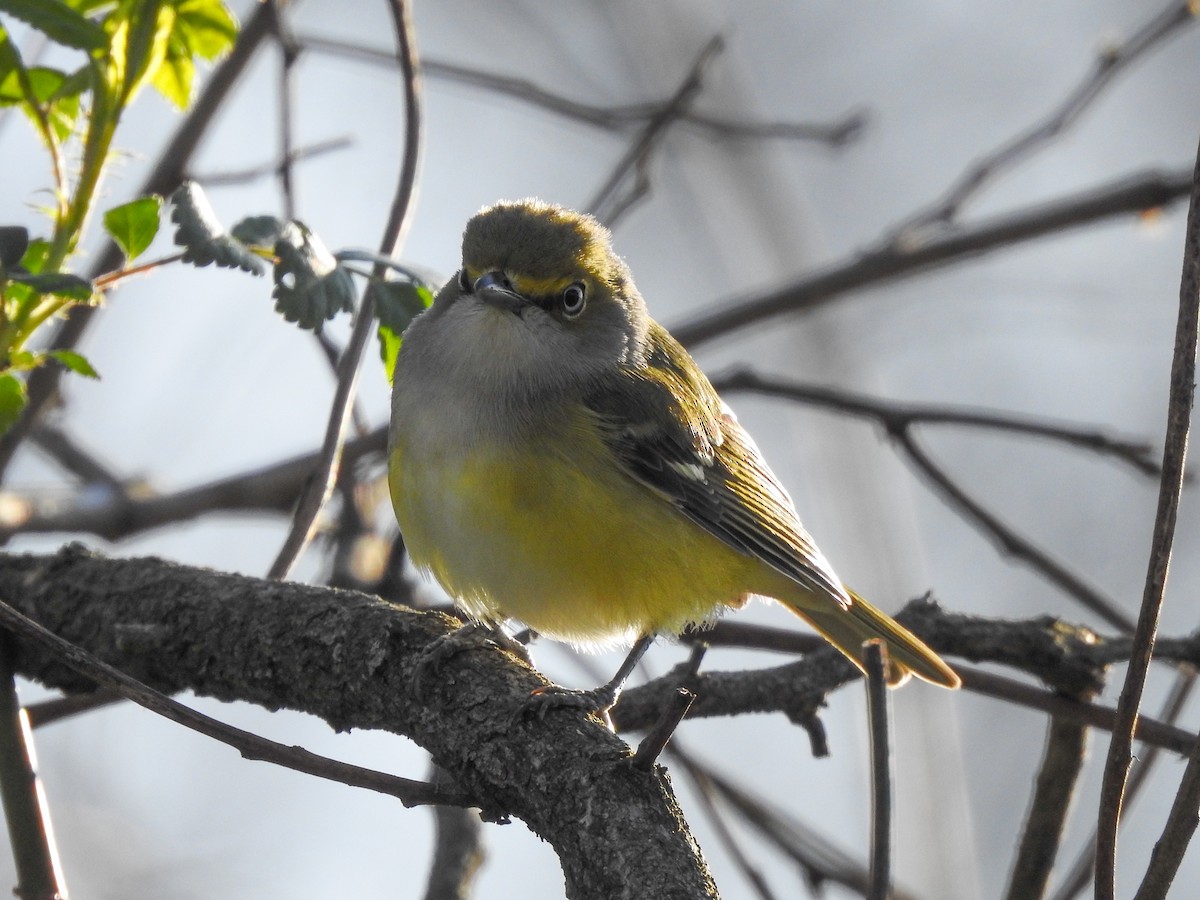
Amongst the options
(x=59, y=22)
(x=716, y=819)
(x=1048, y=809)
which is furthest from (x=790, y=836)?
(x=59, y=22)

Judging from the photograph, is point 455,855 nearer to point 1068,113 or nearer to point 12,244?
point 12,244

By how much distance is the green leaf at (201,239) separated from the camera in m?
2.09

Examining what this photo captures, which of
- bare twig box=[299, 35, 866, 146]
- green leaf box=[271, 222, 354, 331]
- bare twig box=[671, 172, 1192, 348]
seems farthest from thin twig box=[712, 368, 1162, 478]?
green leaf box=[271, 222, 354, 331]

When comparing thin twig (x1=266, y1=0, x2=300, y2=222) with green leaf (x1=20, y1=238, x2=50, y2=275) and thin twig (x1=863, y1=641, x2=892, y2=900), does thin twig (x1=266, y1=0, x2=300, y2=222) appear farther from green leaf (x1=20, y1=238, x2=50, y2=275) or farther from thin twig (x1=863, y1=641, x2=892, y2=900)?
thin twig (x1=863, y1=641, x2=892, y2=900)

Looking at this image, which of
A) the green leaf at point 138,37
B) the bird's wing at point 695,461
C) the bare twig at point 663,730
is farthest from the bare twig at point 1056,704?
the green leaf at point 138,37

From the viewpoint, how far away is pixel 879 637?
3416 millimetres

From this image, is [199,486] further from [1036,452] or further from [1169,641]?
[1036,452]

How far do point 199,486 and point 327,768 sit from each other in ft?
7.30

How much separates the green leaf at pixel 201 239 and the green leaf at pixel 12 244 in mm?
231

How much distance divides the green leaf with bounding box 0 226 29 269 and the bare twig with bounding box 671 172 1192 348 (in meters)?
2.13

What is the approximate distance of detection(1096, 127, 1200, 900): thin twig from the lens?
53.6 inches

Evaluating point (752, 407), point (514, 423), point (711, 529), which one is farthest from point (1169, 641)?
point (752, 407)

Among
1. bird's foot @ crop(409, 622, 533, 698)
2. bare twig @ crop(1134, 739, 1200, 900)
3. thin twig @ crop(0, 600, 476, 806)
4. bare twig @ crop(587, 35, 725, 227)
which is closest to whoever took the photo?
bare twig @ crop(1134, 739, 1200, 900)

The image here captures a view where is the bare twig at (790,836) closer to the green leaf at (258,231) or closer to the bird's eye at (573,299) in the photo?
the bird's eye at (573,299)
